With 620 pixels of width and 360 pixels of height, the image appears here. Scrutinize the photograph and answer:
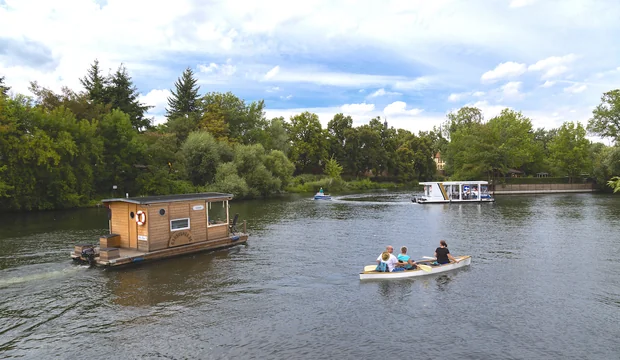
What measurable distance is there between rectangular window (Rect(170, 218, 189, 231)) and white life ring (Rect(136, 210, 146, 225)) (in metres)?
1.82

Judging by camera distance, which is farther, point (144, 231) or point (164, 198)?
point (164, 198)

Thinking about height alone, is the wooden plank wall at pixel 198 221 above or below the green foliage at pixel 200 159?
below

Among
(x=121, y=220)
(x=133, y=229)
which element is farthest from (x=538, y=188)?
(x=121, y=220)

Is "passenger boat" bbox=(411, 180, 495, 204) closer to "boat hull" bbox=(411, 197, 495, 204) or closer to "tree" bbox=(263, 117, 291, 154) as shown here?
"boat hull" bbox=(411, 197, 495, 204)

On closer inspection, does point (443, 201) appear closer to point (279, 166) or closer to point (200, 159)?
point (279, 166)

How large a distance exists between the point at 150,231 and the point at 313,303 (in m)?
11.9

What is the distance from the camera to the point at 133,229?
2584 centimetres

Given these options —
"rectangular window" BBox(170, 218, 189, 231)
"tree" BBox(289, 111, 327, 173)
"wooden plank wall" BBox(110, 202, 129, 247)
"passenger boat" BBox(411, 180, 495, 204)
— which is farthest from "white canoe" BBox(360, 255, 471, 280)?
"tree" BBox(289, 111, 327, 173)

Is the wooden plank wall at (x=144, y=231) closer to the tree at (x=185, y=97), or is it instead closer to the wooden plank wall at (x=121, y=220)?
the wooden plank wall at (x=121, y=220)

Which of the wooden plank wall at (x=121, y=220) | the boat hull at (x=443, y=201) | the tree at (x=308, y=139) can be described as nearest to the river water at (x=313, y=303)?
the wooden plank wall at (x=121, y=220)

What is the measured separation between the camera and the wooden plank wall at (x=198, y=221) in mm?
27594

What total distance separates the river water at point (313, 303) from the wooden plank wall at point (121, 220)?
121 inches

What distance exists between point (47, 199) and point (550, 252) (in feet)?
179

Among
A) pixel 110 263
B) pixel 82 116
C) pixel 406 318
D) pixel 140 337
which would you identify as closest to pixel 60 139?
pixel 82 116
